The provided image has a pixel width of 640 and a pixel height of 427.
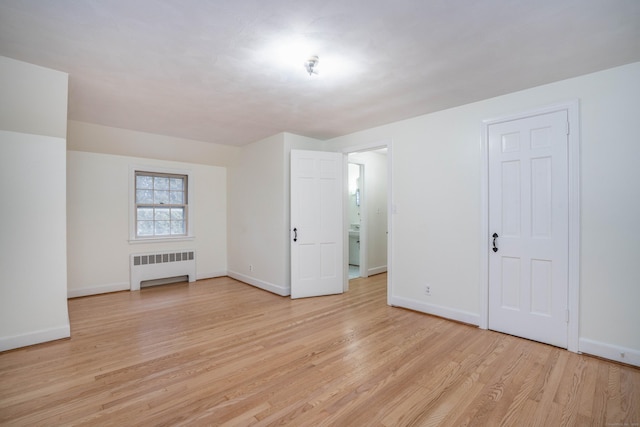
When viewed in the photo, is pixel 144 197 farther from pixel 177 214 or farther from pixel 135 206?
pixel 177 214

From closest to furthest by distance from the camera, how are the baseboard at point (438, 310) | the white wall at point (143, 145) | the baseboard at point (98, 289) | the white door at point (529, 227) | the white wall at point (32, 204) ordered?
the white wall at point (32, 204) < the white door at point (529, 227) < the baseboard at point (438, 310) < the white wall at point (143, 145) < the baseboard at point (98, 289)

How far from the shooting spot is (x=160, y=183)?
217 inches

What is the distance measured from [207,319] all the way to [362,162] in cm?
393

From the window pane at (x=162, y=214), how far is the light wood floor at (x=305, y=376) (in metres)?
2.21

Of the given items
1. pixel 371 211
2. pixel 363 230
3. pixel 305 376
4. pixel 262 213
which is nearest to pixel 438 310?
pixel 305 376

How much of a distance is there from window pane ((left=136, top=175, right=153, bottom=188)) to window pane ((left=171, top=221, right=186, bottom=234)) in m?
0.82

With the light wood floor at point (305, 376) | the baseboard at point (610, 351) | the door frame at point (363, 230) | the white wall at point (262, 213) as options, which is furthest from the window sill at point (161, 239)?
the baseboard at point (610, 351)

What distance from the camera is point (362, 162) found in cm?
584

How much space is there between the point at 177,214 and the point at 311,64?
4453 mm

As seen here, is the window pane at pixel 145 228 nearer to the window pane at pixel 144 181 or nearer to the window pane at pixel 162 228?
the window pane at pixel 162 228

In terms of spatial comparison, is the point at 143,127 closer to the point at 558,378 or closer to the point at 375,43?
the point at 375,43

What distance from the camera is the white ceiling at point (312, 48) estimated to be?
184 cm

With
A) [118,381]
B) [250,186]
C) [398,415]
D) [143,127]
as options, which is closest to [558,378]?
[398,415]

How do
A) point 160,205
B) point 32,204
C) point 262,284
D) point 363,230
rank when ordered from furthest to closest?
point 363,230, point 160,205, point 262,284, point 32,204
